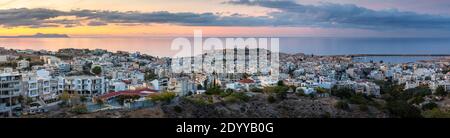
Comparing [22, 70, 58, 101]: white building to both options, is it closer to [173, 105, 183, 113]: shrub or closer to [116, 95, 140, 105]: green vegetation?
[116, 95, 140, 105]: green vegetation

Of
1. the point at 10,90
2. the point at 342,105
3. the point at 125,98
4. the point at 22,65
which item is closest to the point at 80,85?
the point at 10,90

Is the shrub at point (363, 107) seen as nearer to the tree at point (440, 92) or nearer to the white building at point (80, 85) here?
the tree at point (440, 92)

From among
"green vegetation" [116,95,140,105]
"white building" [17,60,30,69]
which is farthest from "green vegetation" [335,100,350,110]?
"white building" [17,60,30,69]

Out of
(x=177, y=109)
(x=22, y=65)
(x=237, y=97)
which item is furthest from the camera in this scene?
(x=22, y=65)

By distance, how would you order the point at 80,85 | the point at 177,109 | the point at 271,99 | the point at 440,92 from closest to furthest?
the point at 177,109 < the point at 271,99 < the point at 80,85 < the point at 440,92

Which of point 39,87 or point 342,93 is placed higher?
point 39,87

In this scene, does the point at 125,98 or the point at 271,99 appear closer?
the point at 125,98

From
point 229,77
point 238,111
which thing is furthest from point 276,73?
point 238,111

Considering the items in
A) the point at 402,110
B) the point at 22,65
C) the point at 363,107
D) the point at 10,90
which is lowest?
the point at 363,107

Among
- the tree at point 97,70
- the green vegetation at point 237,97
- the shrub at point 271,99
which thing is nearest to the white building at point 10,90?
the green vegetation at point 237,97

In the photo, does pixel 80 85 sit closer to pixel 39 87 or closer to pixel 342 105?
pixel 39 87
